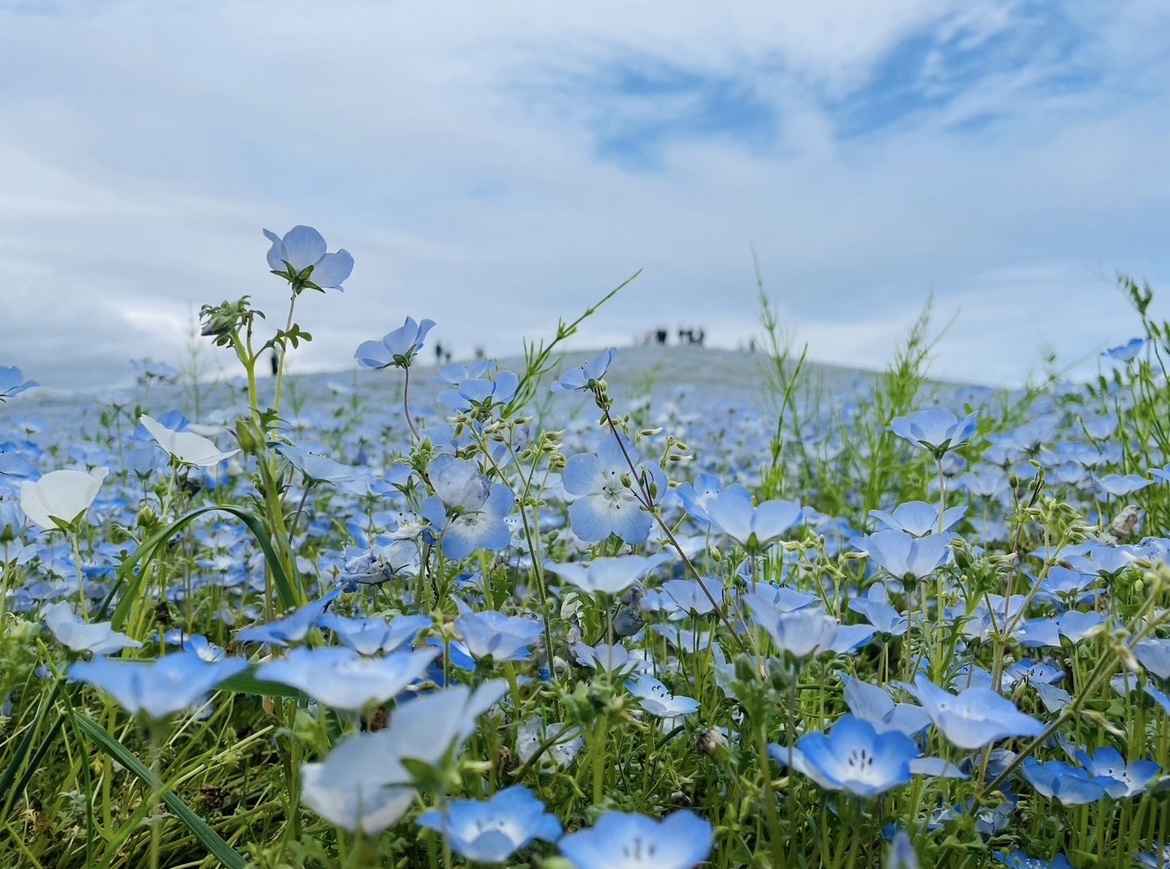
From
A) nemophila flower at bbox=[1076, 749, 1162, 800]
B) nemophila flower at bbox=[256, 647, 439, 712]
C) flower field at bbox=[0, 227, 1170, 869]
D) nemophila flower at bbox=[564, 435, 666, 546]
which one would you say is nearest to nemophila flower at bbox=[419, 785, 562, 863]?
flower field at bbox=[0, 227, 1170, 869]

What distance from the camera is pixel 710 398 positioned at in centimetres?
962

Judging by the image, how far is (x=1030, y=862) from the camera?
1.21m

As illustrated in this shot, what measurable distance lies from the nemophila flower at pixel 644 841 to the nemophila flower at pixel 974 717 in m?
0.28

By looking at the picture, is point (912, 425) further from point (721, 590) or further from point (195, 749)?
point (195, 749)

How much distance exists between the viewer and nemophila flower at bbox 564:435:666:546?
1.27 m

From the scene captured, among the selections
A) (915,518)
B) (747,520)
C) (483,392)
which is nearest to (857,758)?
(747,520)

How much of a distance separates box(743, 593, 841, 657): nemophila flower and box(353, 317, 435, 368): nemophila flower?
661 mm

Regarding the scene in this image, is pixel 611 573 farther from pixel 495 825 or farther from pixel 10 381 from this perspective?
pixel 10 381

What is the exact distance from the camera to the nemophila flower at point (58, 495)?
1.19 m

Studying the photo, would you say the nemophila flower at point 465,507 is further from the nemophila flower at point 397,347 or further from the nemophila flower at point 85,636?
the nemophila flower at point 85,636

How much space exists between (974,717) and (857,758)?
121 millimetres

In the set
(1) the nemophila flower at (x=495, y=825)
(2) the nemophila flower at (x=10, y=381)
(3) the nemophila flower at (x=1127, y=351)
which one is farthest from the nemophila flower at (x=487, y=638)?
(3) the nemophila flower at (x=1127, y=351)

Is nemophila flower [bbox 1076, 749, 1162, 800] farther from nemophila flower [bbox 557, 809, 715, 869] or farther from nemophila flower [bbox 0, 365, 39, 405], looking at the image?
nemophila flower [bbox 0, 365, 39, 405]

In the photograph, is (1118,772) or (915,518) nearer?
(1118,772)
